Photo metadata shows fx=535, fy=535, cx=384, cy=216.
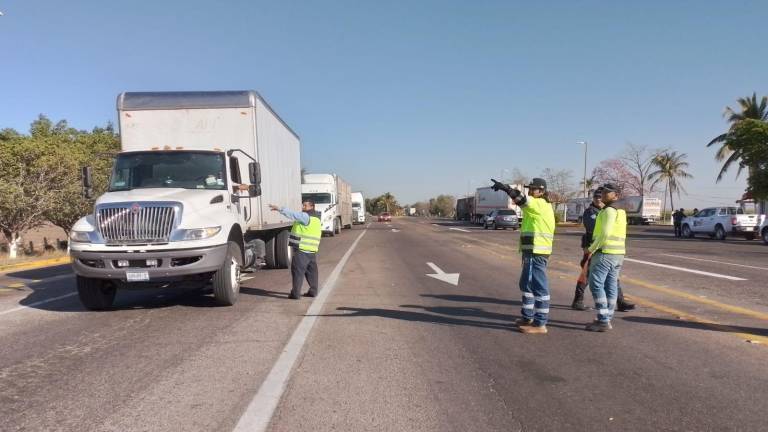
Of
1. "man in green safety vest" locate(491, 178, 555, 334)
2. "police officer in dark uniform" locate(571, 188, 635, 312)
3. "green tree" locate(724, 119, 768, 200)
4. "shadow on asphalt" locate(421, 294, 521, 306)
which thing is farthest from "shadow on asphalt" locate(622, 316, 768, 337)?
"green tree" locate(724, 119, 768, 200)

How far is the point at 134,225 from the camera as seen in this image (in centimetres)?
729

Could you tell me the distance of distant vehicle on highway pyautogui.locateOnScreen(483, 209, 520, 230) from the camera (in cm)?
4103

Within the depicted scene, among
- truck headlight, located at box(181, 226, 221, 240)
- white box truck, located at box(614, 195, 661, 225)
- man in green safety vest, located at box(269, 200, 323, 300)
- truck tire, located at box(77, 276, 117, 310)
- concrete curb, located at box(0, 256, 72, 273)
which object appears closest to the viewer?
truck headlight, located at box(181, 226, 221, 240)

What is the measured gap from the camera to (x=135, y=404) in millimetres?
4227

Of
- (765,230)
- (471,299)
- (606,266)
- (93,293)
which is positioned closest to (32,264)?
(93,293)

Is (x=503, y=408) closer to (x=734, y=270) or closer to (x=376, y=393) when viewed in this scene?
(x=376, y=393)

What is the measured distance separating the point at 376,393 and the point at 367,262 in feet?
35.3

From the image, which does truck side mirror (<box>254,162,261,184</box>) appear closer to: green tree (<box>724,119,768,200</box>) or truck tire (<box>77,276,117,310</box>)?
truck tire (<box>77,276,117,310</box>)

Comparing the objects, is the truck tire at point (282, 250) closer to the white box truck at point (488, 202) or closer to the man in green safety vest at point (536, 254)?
the man in green safety vest at point (536, 254)

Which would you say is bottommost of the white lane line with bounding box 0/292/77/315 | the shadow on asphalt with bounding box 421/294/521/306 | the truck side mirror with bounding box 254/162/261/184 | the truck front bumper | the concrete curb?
the concrete curb

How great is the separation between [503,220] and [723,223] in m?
16.2

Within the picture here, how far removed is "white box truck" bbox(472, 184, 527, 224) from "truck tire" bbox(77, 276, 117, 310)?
43.2 meters

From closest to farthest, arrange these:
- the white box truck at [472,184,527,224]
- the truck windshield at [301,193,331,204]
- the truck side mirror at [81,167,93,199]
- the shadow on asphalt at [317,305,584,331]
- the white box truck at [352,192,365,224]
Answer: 1. the shadow on asphalt at [317,305,584,331]
2. the truck side mirror at [81,167,93,199]
3. the truck windshield at [301,193,331,204]
4. the white box truck at [472,184,527,224]
5. the white box truck at [352,192,365,224]

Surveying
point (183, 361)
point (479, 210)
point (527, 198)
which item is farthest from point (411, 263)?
point (479, 210)
